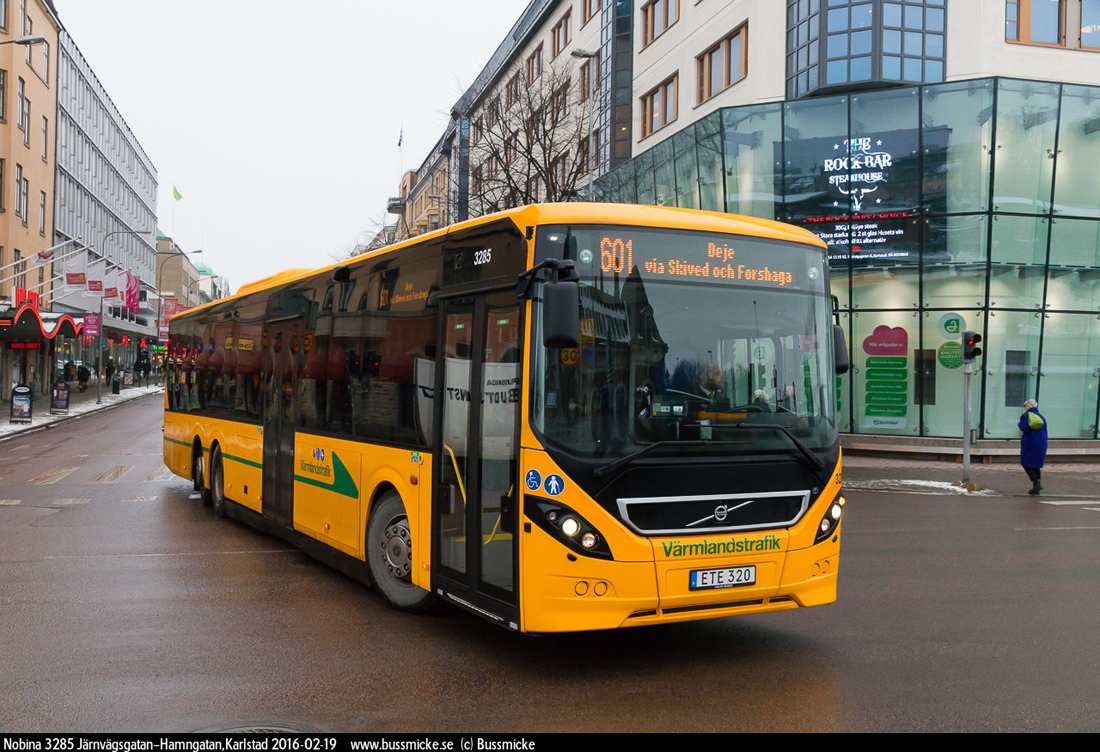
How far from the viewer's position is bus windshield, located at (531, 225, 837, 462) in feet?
20.1

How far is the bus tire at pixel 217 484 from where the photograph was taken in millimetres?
13117

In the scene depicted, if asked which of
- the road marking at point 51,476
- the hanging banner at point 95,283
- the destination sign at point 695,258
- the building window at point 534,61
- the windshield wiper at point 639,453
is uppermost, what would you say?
the building window at point 534,61

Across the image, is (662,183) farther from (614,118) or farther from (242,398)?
(242,398)

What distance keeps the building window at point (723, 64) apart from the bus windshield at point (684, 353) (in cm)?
2514

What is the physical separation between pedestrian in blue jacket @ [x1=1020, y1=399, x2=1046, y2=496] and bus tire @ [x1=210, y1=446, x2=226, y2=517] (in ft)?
44.6

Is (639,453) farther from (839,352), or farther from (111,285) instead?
(111,285)

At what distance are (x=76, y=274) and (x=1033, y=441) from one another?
32.7 meters

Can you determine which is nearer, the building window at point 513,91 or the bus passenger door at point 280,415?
the bus passenger door at point 280,415

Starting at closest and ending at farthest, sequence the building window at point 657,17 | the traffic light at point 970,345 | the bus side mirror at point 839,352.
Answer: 1. the bus side mirror at point 839,352
2. the traffic light at point 970,345
3. the building window at point 657,17

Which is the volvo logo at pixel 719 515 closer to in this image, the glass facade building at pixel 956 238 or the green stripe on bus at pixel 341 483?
the green stripe on bus at pixel 341 483

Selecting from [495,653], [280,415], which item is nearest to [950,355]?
[280,415]

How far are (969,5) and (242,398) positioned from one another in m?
23.2

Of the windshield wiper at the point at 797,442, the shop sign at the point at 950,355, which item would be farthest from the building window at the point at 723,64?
the windshield wiper at the point at 797,442

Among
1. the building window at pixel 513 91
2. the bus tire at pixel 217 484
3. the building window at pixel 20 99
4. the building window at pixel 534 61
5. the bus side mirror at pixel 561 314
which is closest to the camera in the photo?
the bus side mirror at pixel 561 314
